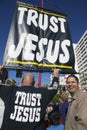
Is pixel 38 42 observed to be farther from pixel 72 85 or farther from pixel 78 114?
pixel 78 114

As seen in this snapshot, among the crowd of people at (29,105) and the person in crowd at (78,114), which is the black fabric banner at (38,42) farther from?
the person in crowd at (78,114)

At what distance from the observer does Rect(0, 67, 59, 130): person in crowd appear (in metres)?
3.65

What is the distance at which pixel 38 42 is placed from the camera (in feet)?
18.4

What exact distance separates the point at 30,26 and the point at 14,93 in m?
2.32

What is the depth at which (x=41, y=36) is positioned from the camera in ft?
18.7

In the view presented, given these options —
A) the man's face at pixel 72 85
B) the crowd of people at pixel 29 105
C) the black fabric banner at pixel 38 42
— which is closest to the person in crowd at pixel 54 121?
the crowd of people at pixel 29 105

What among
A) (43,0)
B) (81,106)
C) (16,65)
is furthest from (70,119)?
(43,0)

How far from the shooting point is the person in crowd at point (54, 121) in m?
3.92

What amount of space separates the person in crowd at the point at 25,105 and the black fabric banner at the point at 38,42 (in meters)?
1.55

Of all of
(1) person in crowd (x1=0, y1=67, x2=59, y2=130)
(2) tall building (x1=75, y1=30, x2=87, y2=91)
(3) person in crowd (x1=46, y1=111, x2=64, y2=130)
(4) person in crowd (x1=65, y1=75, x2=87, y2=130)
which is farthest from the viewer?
(2) tall building (x1=75, y1=30, x2=87, y2=91)

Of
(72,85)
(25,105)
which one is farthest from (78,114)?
(25,105)

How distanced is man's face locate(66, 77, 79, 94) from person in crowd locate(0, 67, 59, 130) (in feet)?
0.71

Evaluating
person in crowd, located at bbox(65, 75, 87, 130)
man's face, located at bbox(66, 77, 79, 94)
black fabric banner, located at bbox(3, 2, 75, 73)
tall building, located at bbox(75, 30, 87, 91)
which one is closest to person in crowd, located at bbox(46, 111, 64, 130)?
man's face, located at bbox(66, 77, 79, 94)

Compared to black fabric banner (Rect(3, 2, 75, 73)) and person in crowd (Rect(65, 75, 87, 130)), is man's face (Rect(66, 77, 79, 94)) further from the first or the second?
black fabric banner (Rect(3, 2, 75, 73))
